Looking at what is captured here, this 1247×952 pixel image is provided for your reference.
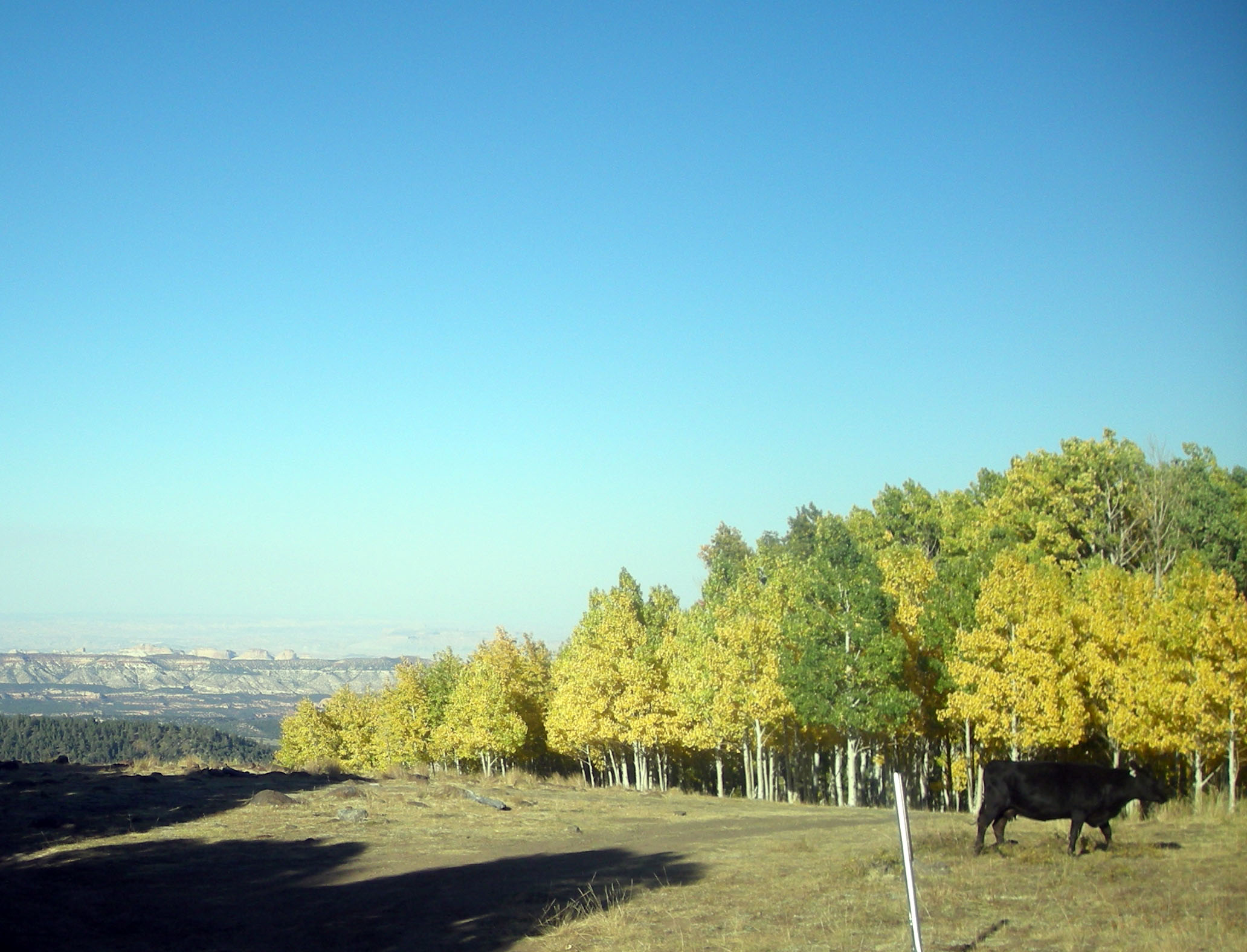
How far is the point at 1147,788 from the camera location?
1958 centimetres

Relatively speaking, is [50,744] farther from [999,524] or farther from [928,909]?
[928,909]

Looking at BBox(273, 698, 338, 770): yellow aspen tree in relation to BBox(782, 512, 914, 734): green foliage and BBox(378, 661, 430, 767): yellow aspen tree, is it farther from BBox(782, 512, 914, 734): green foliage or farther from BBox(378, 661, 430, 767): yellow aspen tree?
BBox(782, 512, 914, 734): green foliage

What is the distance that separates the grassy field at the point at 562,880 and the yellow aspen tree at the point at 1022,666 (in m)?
10.3

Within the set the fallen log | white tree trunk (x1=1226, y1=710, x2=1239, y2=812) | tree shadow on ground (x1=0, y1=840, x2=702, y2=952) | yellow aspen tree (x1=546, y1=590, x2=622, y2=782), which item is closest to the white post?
tree shadow on ground (x1=0, y1=840, x2=702, y2=952)

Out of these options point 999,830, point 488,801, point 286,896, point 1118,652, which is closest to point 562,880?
point 286,896

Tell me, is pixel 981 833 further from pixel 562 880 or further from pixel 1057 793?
pixel 562 880

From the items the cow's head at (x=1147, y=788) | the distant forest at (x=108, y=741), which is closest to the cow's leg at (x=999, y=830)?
the cow's head at (x=1147, y=788)

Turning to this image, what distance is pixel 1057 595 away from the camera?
4078cm

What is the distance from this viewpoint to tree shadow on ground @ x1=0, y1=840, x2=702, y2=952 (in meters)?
14.9

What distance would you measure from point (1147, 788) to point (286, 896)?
16.4 meters

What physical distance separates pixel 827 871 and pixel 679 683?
34258 millimetres

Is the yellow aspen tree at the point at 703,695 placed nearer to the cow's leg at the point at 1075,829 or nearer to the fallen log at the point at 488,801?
the fallen log at the point at 488,801

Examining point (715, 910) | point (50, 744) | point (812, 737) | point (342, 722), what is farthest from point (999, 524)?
point (50, 744)

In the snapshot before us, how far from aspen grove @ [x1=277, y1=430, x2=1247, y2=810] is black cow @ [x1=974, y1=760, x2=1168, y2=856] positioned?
56.6 ft
